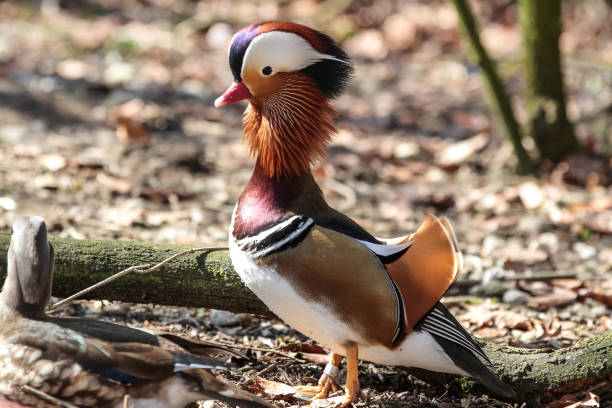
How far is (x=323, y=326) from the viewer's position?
104 inches

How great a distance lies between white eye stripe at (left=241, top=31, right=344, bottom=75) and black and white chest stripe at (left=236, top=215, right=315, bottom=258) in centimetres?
51

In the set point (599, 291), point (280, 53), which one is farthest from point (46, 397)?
point (599, 291)

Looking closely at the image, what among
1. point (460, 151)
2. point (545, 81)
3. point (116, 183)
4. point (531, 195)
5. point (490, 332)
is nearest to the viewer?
point (490, 332)

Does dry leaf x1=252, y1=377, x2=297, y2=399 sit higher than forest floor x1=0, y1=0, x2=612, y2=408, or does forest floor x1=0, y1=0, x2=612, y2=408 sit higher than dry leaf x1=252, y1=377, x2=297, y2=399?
forest floor x1=0, y1=0, x2=612, y2=408

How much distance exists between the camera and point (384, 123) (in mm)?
6824

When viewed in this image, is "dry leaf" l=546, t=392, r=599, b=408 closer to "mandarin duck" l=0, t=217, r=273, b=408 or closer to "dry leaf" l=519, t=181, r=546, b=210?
"mandarin duck" l=0, t=217, r=273, b=408

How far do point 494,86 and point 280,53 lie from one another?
3261 millimetres

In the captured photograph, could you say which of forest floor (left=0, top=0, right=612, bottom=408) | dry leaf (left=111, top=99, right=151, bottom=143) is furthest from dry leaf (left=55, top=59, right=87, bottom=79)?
dry leaf (left=111, top=99, right=151, bottom=143)

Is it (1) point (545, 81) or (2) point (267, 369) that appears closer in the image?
(2) point (267, 369)

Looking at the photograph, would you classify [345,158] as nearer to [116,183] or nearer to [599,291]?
[116,183]

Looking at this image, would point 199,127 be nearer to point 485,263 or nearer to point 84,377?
point 485,263

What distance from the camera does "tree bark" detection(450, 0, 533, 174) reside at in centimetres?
528

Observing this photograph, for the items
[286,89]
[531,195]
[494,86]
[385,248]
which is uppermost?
[494,86]

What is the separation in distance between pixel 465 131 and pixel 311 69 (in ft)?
13.9
